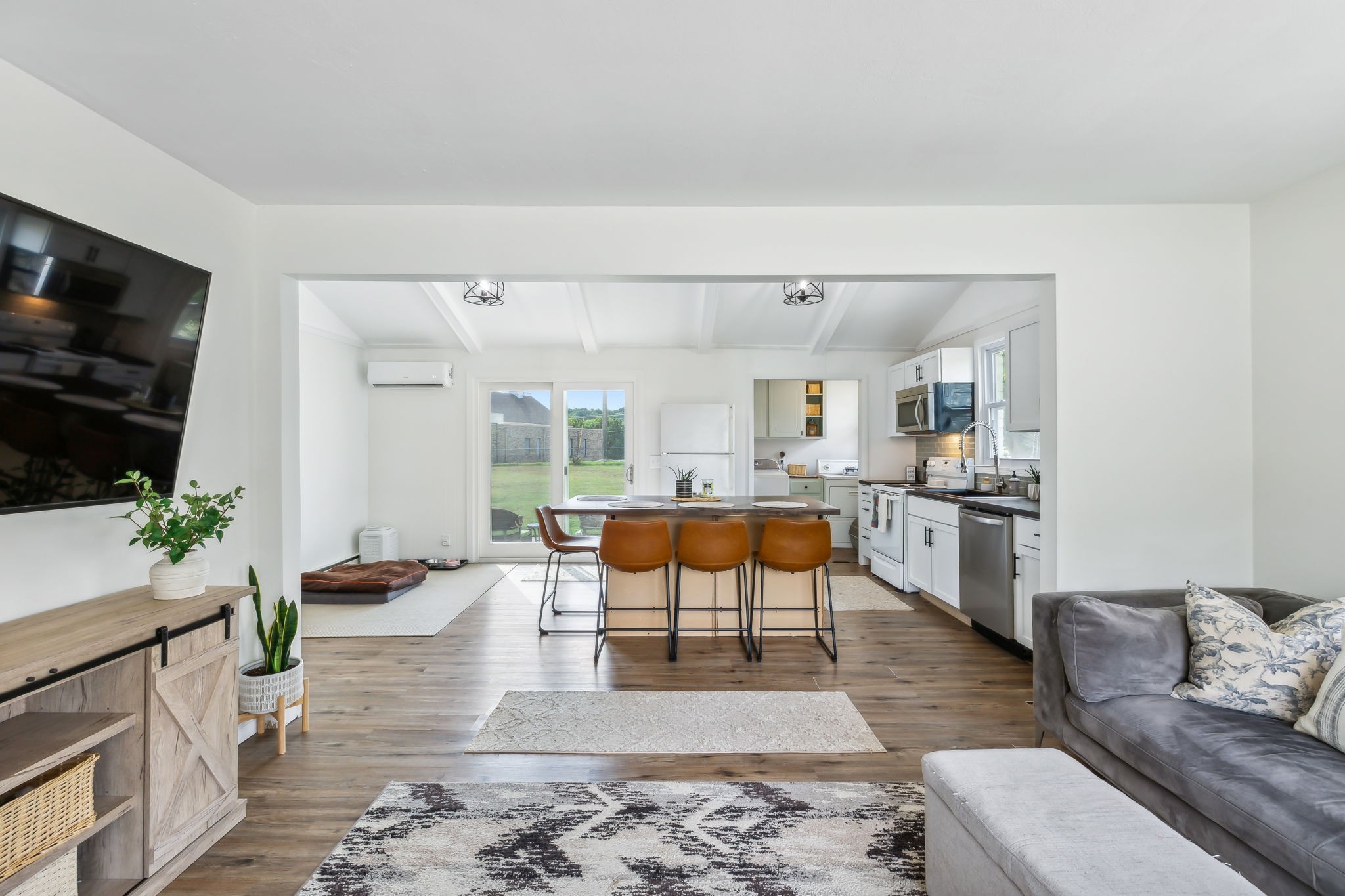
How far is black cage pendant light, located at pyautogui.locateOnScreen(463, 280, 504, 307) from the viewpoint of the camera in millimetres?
5176

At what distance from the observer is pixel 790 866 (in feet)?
6.28

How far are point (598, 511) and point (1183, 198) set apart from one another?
11.5 ft

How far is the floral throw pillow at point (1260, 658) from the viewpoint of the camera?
6.36ft

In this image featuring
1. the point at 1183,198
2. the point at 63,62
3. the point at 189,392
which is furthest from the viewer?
the point at 1183,198

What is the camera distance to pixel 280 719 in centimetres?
265

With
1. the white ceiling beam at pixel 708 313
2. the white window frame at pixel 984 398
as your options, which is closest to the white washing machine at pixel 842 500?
the white window frame at pixel 984 398

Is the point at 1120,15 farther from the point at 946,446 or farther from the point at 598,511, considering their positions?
the point at 946,446

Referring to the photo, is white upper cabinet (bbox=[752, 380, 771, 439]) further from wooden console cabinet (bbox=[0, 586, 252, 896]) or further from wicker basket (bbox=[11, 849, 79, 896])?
wicker basket (bbox=[11, 849, 79, 896])

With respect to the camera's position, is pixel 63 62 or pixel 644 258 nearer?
pixel 63 62

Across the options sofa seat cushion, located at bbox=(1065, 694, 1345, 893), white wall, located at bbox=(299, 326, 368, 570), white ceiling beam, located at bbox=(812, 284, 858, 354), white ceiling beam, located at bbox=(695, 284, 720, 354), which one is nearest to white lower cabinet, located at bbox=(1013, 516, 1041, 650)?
sofa seat cushion, located at bbox=(1065, 694, 1345, 893)

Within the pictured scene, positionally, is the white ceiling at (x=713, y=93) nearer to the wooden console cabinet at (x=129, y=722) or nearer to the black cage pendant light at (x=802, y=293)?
the wooden console cabinet at (x=129, y=722)

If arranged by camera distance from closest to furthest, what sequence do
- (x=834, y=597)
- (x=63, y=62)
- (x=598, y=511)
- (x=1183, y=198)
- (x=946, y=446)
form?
(x=63, y=62) < (x=1183, y=198) < (x=598, y=511) < (x=834, y=597) < (x=946, y=446)

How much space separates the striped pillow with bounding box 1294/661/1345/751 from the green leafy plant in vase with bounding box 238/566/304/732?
3707mm

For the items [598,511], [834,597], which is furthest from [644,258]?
[834,597]
